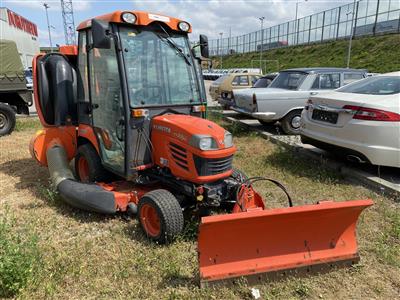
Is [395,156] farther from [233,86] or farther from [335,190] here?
[233,86]

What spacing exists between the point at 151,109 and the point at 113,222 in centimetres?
145

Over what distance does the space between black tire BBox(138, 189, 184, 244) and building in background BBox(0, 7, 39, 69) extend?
26060 mm

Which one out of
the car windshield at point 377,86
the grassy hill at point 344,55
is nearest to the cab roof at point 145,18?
the car windshield at point 377,86

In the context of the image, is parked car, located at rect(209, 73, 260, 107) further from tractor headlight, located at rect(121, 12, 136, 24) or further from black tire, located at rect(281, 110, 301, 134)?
tractor headlight, located at rect(121, 12, 136, 24)

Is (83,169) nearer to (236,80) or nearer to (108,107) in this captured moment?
(108,107)

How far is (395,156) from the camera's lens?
537cm

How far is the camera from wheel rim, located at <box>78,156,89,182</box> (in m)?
5.39

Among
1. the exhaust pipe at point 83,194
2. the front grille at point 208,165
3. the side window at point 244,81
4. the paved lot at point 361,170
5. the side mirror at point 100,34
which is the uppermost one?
the side mirror at point 100,34

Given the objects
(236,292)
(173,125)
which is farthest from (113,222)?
(236,292)

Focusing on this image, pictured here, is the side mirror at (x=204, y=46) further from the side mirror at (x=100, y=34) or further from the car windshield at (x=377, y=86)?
the car windshield at (x=377, y=86)

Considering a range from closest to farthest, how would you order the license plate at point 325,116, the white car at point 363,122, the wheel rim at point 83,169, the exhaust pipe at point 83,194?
the exhaust pipe at point 83,194 → the white car at point 363,122 → the wheel rim at point 83,169 → the license plate at point 325,116

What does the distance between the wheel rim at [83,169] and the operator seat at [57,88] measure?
72 centimetres

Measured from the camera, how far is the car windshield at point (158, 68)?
4.16 metres

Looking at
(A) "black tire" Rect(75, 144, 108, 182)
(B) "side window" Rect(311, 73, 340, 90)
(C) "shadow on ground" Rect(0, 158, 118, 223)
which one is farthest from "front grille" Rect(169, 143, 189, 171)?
(B) "side window" Rect(311, 73, 340, 90)
